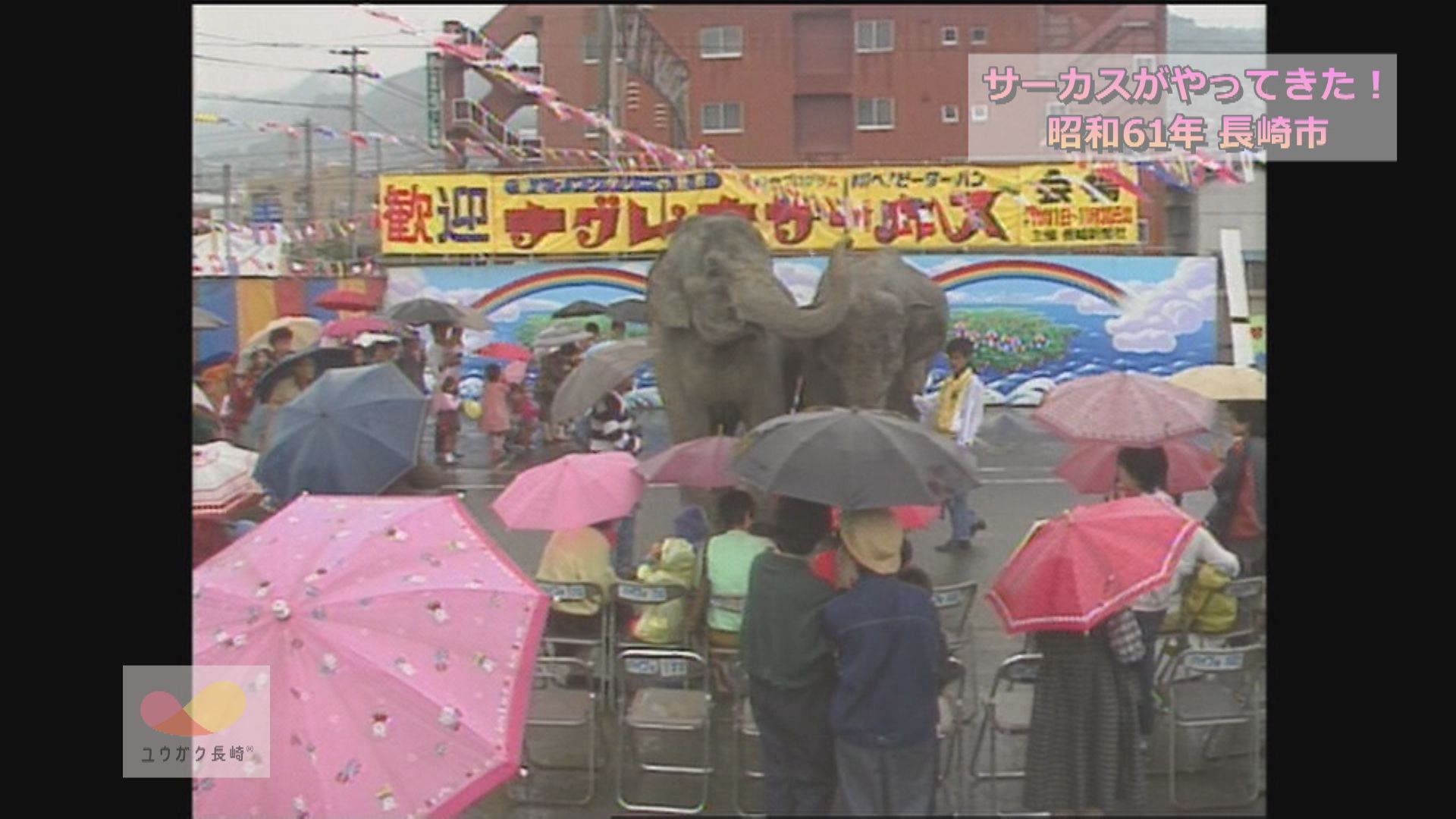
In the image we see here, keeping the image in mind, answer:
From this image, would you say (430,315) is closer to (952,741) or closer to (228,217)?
(228,217)

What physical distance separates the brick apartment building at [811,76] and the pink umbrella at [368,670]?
21442 millimetres

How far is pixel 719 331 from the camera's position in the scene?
781 centimetres

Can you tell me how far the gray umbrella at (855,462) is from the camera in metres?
4.31

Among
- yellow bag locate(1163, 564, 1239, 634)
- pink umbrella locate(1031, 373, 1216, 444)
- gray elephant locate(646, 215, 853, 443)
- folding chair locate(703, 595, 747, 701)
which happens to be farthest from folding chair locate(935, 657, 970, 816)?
gray elephant locate(646, 215, 853, 443)

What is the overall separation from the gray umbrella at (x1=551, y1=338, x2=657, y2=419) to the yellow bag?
4276 millimetres

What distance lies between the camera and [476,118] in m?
18.4

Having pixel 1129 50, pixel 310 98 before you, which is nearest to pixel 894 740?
pixel 1129 50

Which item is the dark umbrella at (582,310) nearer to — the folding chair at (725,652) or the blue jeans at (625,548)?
the blue jeans at (625,548)

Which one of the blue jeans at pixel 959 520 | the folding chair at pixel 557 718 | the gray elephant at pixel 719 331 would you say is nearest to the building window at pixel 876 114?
the blue jeans at pixel 959 520

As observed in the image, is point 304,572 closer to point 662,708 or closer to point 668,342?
point 662,708

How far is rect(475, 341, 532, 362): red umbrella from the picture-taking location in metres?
15.6

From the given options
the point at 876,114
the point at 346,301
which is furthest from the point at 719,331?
the point at 876,114

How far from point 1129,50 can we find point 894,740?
21.8 m

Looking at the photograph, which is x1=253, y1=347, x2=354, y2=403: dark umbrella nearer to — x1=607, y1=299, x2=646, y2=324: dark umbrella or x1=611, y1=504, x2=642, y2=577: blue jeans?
x1=611, y1=504, x2=642, y2=577: blue jeans
